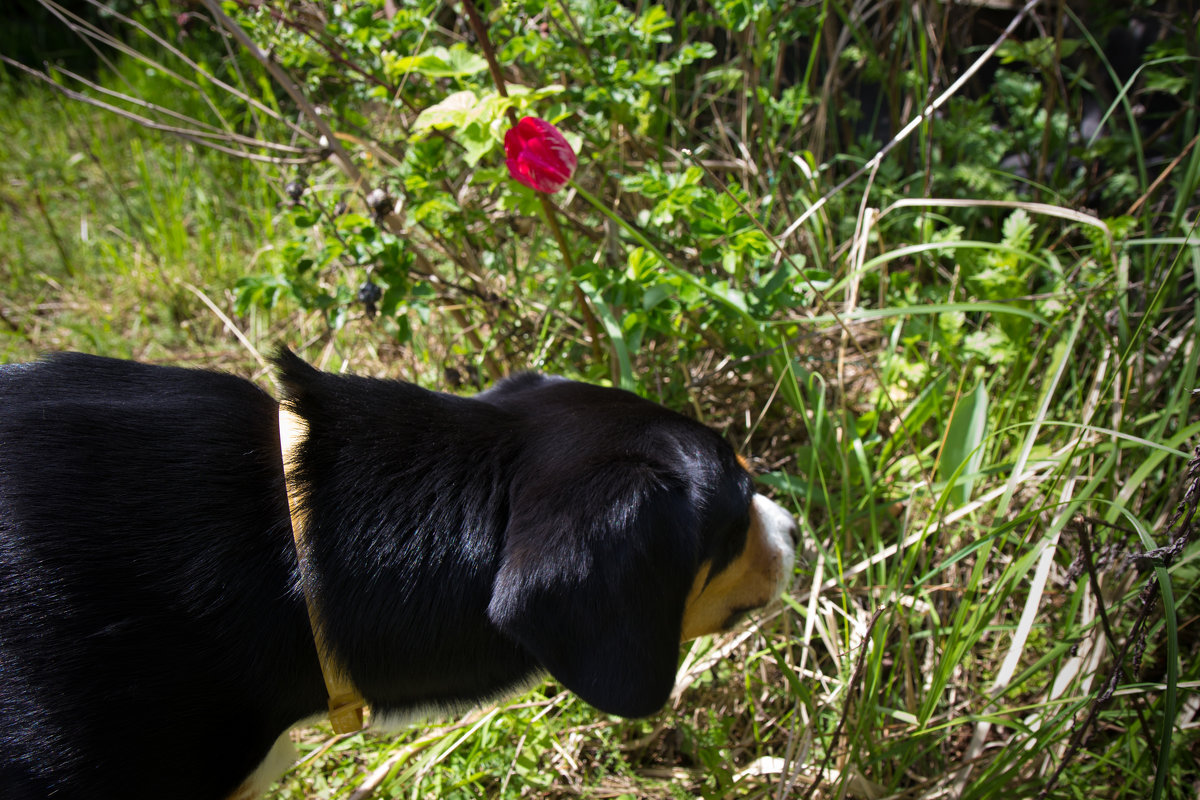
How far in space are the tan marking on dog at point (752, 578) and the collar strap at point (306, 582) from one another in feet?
2.36

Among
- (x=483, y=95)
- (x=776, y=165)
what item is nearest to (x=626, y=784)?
(x=483, y=95)

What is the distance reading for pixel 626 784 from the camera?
6.88 feet

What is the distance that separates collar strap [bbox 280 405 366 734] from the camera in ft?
4.87

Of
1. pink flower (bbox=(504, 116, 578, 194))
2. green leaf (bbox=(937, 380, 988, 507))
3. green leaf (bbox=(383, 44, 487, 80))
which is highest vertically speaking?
green leaf (bbox=(383, 44, 487, 80))

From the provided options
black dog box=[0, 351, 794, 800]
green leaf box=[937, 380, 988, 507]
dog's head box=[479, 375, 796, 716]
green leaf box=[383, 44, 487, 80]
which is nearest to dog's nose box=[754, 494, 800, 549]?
dog's head box=[479, 375, 796, 716]

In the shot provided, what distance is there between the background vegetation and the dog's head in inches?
18.3

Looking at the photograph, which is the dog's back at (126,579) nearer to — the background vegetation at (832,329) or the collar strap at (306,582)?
the collar strap at (306,582)

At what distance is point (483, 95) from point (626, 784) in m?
1.87

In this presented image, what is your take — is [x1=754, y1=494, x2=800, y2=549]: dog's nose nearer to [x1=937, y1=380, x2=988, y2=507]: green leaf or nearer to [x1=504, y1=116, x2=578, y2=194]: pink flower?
[x1=937, y1=380, x2=988, y2=507]: green leaf

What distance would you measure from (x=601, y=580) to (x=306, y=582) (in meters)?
0.53

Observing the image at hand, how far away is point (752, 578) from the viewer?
188 cm

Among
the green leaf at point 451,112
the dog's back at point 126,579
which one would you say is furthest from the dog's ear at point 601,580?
the green leaf at point 451,112

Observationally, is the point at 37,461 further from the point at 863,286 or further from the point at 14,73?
the point at 14,73

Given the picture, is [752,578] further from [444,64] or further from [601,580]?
[444,64]
